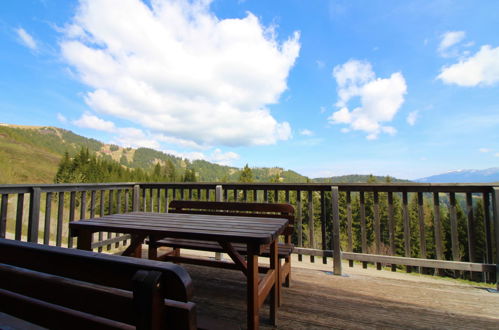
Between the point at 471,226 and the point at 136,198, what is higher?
the point at 136,198

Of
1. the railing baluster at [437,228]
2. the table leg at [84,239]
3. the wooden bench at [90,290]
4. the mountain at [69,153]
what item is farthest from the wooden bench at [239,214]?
the mountain at [69,153]

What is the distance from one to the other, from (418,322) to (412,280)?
120 centimetres

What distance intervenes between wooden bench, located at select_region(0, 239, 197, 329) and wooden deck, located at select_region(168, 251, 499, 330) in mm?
1418

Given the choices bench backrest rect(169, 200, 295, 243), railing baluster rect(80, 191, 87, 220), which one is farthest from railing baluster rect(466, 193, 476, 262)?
railing baluster rect(80, 191, 87, 220)

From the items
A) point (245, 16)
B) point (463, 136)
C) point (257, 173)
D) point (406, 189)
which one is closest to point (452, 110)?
point (463, 136)

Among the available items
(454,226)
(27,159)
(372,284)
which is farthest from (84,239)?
(27,159)

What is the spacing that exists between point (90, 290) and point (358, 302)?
2.38 metres

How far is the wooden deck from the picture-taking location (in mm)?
1858

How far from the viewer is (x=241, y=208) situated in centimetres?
254

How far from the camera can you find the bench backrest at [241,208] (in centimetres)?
239

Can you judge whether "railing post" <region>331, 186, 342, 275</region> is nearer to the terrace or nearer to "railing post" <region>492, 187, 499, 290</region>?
the terrace

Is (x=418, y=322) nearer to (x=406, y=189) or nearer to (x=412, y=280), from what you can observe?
(x=412, y=280)

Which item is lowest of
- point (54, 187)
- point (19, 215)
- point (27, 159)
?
point (19, 215)

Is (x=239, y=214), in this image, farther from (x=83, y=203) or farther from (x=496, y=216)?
(x=496, y=216)
